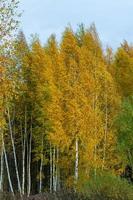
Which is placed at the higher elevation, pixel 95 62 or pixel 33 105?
pixel 95 62

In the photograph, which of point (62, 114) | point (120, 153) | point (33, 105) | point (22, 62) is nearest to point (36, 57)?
point (22, 62)

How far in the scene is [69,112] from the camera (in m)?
25.8

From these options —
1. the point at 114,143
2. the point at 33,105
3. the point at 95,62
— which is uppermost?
the point at 95,62

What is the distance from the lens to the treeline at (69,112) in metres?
25.9

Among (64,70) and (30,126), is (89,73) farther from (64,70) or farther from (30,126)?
(30,126)

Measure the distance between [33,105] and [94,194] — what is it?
16.7 meters

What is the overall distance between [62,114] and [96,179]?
36.9ft

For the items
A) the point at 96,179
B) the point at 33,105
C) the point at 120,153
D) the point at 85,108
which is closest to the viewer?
the point at 96,179

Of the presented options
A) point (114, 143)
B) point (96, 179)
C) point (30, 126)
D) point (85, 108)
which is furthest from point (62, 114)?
point (96, 179)

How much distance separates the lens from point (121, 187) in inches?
544

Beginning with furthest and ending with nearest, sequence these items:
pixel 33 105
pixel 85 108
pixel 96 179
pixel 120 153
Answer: pixel 33 105
pixel 120 153
pixel 85 108
pixel 96 179

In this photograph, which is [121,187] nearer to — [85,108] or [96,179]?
[96,179]

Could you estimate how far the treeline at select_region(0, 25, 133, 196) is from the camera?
84.8ft

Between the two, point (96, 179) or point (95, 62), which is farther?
point (95, 62)
